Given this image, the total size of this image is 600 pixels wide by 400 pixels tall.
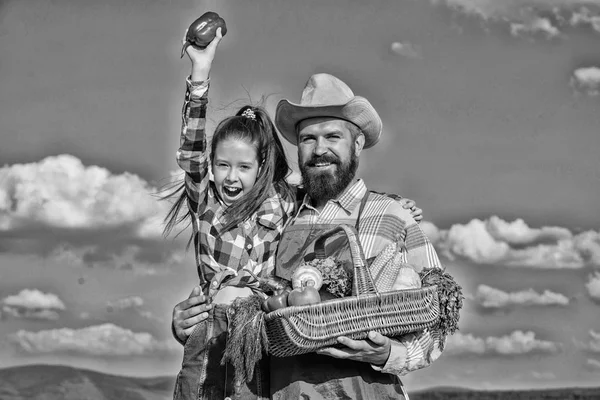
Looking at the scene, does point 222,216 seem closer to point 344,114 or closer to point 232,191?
point 232,191

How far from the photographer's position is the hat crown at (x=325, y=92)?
4805 millimetres

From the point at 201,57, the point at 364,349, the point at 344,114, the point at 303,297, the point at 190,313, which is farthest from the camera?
the point at 344,114

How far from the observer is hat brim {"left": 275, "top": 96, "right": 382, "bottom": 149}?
473cm

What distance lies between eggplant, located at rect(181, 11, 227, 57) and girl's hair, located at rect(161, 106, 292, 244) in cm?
54

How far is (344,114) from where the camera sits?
4.76 m

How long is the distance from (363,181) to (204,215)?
0.86 m

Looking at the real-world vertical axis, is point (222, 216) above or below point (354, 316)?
above

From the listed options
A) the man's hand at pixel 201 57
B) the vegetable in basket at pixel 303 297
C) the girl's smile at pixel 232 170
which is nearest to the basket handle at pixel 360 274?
the vegetable in basket at pixel 303 297

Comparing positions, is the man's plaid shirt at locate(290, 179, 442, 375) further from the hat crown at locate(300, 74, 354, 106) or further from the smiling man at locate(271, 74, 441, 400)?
the hat crown at locate(300, 74, 354, 106)

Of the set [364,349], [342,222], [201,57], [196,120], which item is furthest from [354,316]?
[201,57]

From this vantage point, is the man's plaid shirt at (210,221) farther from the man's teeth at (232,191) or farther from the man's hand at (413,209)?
the man's hand at (413,209)

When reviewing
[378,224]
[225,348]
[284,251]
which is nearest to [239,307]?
[225,348]

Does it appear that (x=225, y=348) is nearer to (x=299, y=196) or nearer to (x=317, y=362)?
(x=317, y=362)

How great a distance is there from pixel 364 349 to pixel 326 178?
1.04m
